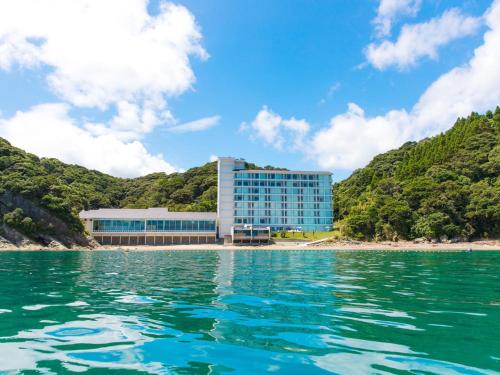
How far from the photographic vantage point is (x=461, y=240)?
84375mm

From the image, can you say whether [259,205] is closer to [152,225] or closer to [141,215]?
[152,225]

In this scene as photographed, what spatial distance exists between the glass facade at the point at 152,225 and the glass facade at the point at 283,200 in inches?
601

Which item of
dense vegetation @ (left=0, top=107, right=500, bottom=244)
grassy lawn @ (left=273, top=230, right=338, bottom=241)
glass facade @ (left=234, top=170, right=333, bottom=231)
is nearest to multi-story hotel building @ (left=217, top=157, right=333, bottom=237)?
Result: glass facade @ (left=234, top=170, right=333, bottom=231)

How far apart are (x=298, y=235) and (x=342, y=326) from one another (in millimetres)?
98282

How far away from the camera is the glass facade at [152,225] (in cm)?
9256

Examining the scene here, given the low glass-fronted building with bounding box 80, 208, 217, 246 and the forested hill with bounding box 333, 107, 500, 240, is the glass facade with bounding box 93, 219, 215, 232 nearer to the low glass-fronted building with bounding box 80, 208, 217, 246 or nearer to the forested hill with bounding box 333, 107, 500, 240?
the low glass-fronted building with bounding box 80, 208, 217, 246

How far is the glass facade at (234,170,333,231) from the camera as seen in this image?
371ft

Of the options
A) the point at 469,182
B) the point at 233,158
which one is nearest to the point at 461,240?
the point at 469,182

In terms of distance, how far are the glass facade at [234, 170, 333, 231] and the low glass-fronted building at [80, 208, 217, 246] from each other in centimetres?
1584

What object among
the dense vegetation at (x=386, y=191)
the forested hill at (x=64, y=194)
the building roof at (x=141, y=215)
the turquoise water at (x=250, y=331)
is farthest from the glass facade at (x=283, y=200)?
the turquoise water at (x=250, y=331)

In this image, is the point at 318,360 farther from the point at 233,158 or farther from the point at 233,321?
the point at 233,158

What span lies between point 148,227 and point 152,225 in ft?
3.66

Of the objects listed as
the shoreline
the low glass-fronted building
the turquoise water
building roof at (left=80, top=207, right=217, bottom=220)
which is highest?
building roof at (left=80, top=207, right=217, bottom=220)

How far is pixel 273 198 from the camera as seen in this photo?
115 metres
